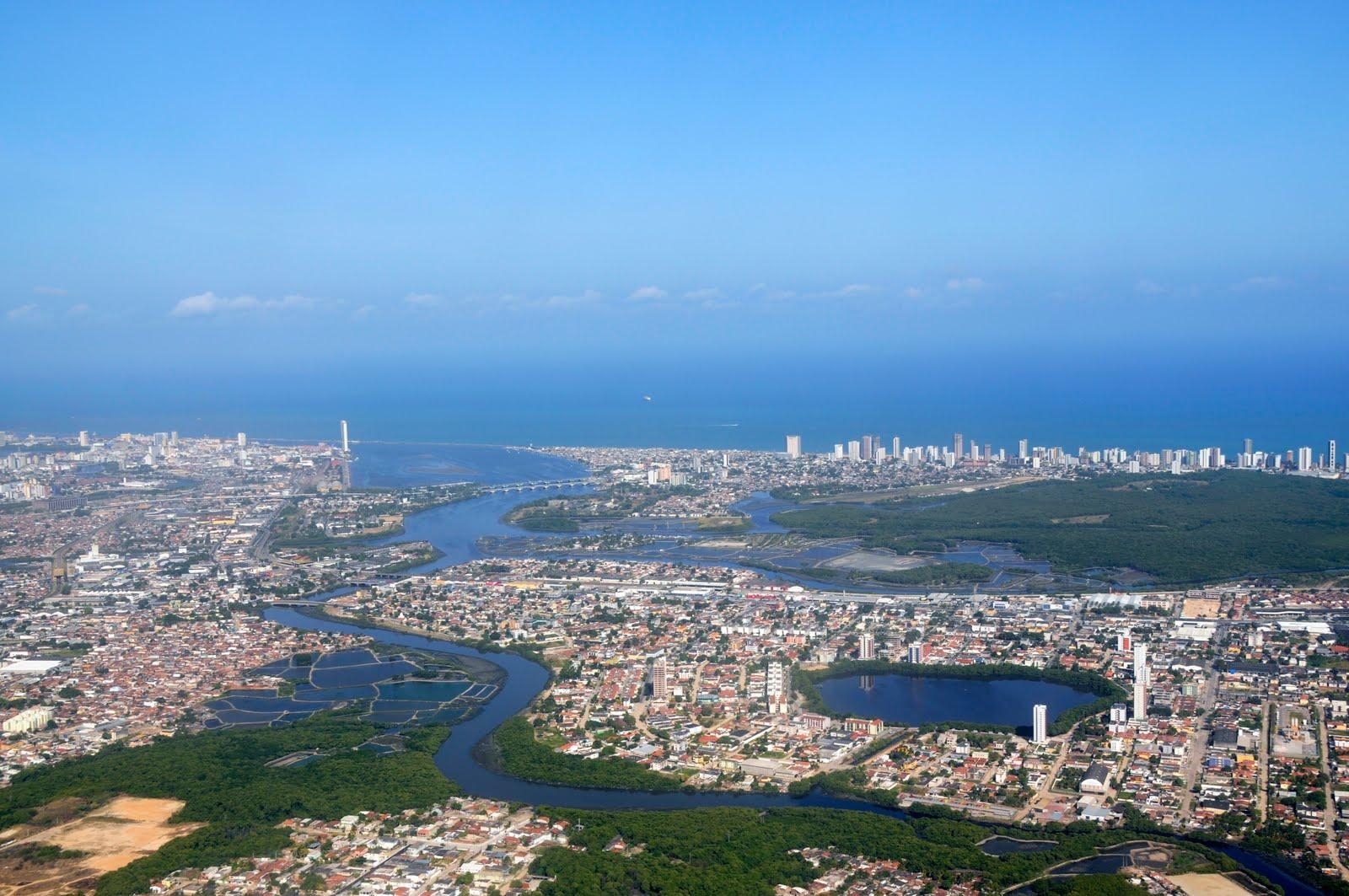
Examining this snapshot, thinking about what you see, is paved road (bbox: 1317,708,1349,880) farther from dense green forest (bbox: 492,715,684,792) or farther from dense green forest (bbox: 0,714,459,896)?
dense green forest (bbox: 0,714,459,896)

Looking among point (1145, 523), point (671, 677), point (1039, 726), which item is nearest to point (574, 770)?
point (671, 677)

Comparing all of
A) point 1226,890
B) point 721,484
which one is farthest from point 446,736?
point 721,484

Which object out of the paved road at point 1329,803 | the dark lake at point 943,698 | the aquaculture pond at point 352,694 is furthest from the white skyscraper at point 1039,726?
the aquaculture pond at point 352,694

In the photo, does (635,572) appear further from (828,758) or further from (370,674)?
(828,758)

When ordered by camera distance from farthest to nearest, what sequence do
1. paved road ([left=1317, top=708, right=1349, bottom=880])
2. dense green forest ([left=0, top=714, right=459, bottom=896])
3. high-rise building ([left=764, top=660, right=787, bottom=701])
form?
1. high-rise building ([left=764, top=660, right=787, bottom=701])
2. dense green forest ([left=0, top=714, right=459, bottom=896])
3. paved road ([left=1317, top=708, right=1349, bottom=880])

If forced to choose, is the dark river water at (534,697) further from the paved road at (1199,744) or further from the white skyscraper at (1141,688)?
the paved road at (1199,744)

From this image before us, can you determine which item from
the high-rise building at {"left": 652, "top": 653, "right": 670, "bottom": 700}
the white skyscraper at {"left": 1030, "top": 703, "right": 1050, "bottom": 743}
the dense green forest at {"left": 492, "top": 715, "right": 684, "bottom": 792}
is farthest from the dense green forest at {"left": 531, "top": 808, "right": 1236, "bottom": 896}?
the high-rise building at {"left": 652, "top": 653, "right": 670, "bottom": 700}
